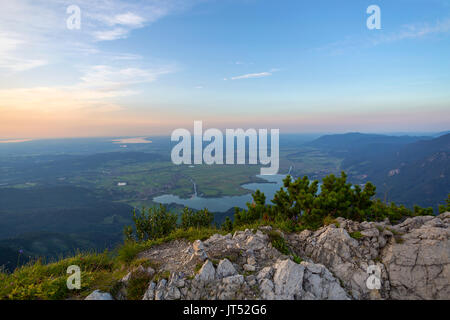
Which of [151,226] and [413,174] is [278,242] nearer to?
[151,226]

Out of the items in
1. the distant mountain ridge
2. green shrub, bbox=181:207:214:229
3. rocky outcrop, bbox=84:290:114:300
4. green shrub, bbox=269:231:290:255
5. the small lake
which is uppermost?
green shrub, bbox=269:231:290:255

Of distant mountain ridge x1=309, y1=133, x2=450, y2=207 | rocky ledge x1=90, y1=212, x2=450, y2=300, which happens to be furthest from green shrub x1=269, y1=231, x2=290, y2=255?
distant mountain ridge x1=309, y1=133, x2=450, y2=207

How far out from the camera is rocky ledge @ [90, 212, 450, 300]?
4641 millimetres

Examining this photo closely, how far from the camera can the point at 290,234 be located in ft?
25.1

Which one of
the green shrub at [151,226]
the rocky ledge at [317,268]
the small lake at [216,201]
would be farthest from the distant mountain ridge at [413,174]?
the green shrub at [151,226]

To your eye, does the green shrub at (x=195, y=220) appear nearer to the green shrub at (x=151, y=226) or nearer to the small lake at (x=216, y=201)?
the green shrub at (x=151, y=226)

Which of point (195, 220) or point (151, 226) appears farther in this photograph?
point (195, 220)

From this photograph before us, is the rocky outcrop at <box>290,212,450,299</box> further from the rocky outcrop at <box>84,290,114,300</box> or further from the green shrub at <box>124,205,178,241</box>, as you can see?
the green shrub at <box>124,205,178,241</box>

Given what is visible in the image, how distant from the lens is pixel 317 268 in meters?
5.09

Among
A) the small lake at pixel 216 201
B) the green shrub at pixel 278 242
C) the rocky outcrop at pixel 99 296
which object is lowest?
the small lake at pixel 216 201

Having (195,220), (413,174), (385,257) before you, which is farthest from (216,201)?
(413,174)

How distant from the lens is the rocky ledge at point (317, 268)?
183 inches
